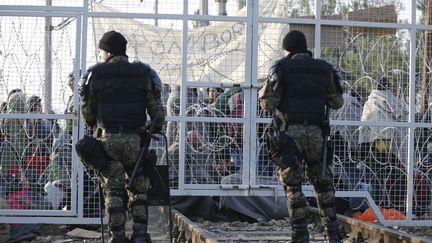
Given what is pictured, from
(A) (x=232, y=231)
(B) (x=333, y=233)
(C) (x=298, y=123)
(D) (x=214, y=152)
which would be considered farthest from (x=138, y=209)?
(A) (x=232, y=231)

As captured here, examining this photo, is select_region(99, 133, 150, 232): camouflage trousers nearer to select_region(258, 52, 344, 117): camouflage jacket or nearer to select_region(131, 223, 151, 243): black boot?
select_region(131, 223, 151, 243): black boot

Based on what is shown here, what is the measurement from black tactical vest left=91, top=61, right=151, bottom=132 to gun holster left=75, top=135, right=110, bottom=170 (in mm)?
223

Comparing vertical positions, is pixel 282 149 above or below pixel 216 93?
below

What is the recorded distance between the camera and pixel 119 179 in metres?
8.34

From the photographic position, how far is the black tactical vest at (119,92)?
829 centimetres

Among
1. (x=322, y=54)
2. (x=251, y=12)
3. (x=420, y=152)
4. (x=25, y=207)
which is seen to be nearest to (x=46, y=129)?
(x=25, y=207)

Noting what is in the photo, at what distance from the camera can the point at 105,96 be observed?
27.2 ft

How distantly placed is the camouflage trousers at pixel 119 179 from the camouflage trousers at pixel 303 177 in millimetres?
→ 1385

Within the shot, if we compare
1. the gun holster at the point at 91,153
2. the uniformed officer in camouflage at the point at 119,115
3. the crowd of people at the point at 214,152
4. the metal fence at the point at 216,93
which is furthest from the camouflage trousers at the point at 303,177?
the metal fence at the point at 216,93

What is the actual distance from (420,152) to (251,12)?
9.25 feet

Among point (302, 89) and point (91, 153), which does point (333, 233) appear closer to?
point (302, 89)

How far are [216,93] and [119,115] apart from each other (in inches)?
102

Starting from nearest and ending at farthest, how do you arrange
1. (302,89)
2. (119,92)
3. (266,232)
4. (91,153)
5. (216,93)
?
(91,153) → (119,92) → (302,89) → (266,232) → (216,93)

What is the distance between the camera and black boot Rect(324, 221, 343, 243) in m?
8.51
